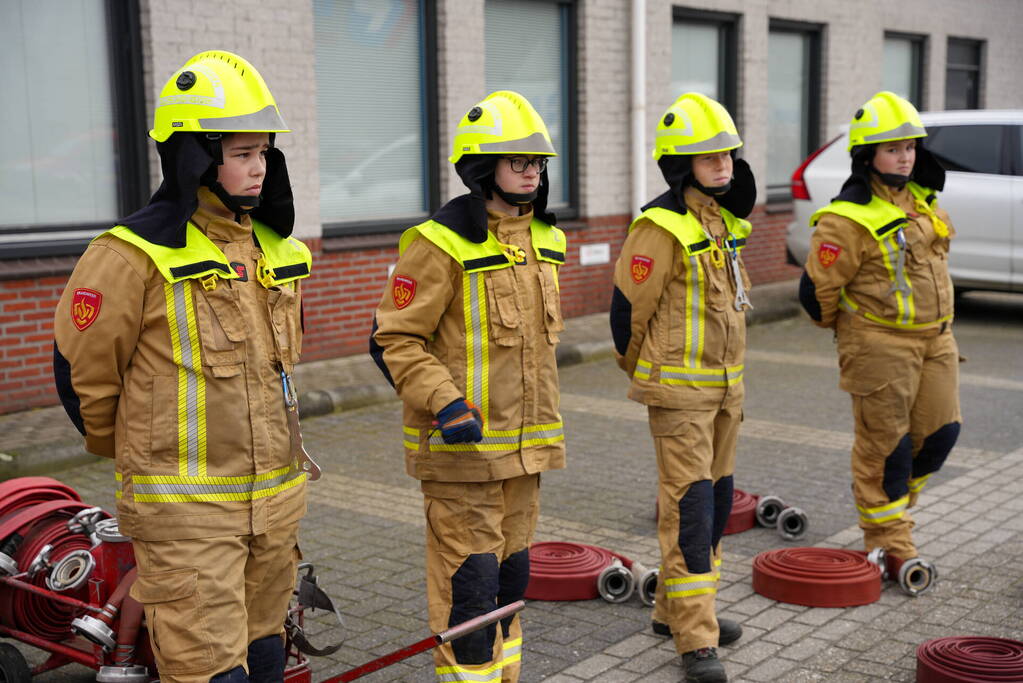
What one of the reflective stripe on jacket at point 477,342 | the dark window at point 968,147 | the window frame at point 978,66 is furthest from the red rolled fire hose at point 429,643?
the window frame at point 978,66

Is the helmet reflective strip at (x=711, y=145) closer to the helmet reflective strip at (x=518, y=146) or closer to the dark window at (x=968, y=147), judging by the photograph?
the helmet reflective strip at (x=518, y=146)

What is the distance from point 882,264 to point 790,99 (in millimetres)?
11701

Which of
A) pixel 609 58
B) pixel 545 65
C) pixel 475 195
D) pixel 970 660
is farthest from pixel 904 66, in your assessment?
pixel 475 195

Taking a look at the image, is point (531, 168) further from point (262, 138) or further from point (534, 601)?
point (534, 601)

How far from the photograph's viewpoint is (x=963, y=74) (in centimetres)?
2078

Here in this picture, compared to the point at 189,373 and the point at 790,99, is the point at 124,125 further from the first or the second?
the point at 790,99

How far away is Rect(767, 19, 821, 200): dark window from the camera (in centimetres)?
1645

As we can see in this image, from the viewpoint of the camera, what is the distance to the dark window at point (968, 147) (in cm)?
1313

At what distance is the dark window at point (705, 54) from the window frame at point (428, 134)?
3.81 metres

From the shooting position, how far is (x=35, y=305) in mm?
8836

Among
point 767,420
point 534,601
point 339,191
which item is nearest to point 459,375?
point 534,601

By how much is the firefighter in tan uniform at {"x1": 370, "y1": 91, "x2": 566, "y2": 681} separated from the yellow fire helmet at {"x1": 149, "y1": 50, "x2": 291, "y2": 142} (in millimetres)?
806

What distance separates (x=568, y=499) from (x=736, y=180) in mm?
2713

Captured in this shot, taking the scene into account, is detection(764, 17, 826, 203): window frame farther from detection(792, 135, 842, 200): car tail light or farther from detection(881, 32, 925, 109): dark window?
detection(792, 135, 842, 200): car tail light
